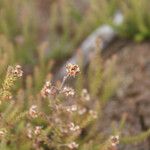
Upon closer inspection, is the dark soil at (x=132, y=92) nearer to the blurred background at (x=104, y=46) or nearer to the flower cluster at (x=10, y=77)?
the blurred background at (x=104, y=46)

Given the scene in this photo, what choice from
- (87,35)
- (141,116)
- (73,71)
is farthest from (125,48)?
(73,71)

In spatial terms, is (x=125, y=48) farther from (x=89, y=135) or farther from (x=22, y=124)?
(x=22, y=124)

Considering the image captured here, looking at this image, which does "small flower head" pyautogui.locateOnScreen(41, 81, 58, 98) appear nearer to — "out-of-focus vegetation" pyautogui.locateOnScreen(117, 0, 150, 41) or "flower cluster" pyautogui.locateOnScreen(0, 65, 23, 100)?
"flower cluster" pyautogui.locateOnScreen(0, 65, 23, 100)

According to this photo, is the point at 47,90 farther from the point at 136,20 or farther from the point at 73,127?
the point at 136,20

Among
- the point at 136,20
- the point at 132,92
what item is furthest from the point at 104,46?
the point at 132,92

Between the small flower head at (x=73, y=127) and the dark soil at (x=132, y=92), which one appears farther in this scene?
the dark soil at (x=132, y=92)

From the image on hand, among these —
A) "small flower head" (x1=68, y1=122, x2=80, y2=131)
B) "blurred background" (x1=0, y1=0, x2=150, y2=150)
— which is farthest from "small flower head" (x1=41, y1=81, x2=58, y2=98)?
"blurred background" (x1=0, y1=0, x2=150, y2=150)

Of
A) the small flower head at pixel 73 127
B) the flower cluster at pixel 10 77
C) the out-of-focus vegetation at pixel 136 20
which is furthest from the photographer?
the out-of-focus vegetation at pixel 136 20

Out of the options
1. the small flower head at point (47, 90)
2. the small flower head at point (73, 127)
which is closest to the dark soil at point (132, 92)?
the small flower head at point (73, 127)
